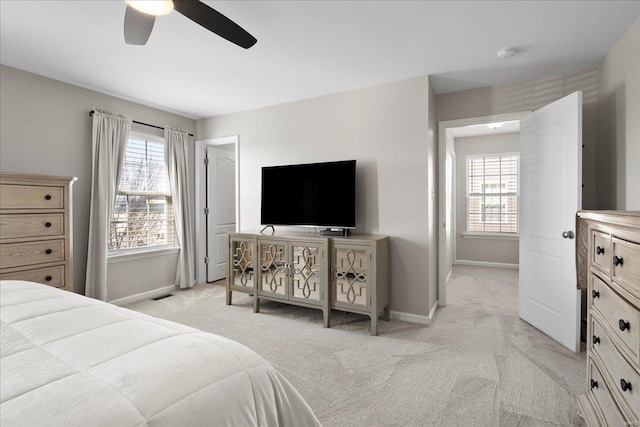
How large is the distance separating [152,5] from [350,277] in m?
2.52

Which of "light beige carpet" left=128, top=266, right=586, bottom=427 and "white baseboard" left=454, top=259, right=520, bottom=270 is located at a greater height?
"white baseboard" left=454, top=259, right=520, bottom=270

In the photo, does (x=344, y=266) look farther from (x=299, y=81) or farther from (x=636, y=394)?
(x=636, y=394)

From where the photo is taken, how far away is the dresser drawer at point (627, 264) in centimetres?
108

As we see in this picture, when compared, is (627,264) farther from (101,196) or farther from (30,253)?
(101,196)

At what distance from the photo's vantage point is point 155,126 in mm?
4191

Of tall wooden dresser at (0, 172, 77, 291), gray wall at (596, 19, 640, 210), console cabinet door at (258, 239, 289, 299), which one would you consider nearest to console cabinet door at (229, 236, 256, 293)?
console cabinet door at (258, 239, 289, 299)

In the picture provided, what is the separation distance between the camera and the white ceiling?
6.91 ft

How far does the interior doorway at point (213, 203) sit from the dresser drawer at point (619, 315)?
410 centimetres

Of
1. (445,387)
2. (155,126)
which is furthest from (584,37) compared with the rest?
(155,126)

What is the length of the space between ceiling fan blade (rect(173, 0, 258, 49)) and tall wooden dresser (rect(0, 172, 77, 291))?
81.0 inches

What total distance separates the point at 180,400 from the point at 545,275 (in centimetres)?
326
